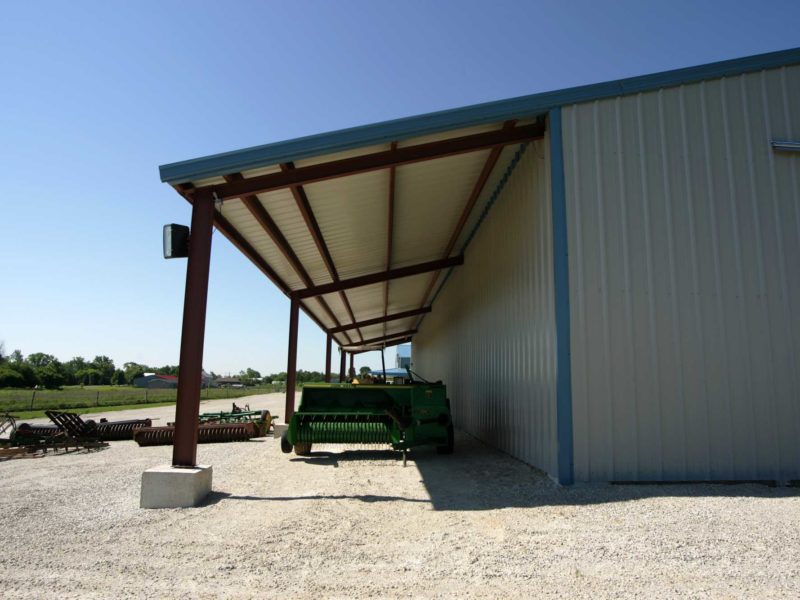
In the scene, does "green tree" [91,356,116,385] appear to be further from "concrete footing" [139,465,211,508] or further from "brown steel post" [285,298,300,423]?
"concrete footing" [139,465,211,508]

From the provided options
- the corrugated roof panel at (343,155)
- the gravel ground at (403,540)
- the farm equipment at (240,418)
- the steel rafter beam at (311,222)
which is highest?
the corrugated roof panel at (343,155)

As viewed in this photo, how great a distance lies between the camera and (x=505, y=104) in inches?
273

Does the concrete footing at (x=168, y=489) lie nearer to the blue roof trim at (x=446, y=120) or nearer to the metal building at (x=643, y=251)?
the metal building at (x=643, y=251)

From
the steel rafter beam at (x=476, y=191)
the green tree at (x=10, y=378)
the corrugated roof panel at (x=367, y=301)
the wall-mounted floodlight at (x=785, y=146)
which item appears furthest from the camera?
the green tree at (x=10, y=378)

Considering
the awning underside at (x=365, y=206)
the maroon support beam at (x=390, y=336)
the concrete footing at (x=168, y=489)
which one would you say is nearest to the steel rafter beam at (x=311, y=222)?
the awning underside at (x=365, y=206)

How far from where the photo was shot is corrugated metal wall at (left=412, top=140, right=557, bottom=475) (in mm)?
7375

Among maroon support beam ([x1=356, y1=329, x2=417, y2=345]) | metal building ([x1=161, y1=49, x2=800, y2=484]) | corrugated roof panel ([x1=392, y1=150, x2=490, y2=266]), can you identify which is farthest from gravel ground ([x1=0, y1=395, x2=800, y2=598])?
maroon support beam ([x1=356, y1=329, x2=417, y2=345])

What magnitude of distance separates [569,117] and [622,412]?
371cm

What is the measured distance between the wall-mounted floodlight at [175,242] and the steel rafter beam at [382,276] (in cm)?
776

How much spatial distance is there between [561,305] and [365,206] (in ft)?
14.1

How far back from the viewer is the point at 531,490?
6.26m

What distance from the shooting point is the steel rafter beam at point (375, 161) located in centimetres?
704

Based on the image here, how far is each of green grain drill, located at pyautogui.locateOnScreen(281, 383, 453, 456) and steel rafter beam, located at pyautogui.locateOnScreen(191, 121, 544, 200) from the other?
4016 mm

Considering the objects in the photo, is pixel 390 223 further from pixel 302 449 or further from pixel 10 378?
pixel 10 378
